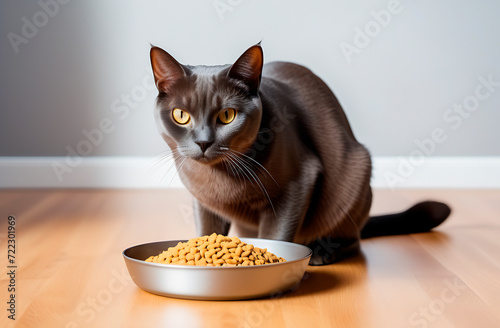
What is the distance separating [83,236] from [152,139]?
103 centimetres

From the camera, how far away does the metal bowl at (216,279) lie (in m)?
1.15

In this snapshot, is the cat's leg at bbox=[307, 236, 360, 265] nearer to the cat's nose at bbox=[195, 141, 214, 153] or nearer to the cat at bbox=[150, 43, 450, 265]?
the cat at bbox=[150, 43, 450, 265]

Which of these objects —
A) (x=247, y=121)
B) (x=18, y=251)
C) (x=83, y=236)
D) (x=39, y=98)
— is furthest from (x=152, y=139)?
(x=247, y=121)

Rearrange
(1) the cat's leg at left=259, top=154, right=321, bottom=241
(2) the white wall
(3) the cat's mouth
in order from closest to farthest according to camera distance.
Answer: (3) the cat's mouth → (1) the cat's leg at left=259, top=154, right=321, bottom=241 → (2) the white wall

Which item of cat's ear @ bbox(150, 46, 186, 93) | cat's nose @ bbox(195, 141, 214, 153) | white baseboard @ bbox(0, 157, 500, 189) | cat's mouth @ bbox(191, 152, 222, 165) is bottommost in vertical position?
white baseboard @ bbox(0, 157, 500, 189)

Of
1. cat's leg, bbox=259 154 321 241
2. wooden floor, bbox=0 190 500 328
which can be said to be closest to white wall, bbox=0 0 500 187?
wooden floor, bbox=0 190 500 328

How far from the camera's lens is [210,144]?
123 centimetres

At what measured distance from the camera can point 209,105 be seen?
124 cm

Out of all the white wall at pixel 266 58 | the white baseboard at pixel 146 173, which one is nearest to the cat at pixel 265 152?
the white wall at pixel 266 58

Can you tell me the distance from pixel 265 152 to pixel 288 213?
16 centimetres

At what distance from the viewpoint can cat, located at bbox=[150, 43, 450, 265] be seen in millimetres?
1258

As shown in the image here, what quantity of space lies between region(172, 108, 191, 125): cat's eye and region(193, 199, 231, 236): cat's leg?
31 centimetres

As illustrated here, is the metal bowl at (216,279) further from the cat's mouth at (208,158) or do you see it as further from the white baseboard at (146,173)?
the white baseboard at (146,173)

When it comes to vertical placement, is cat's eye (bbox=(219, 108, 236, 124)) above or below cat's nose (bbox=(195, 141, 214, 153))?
above
